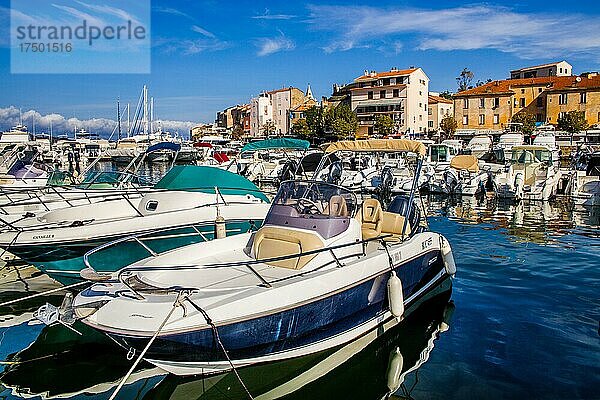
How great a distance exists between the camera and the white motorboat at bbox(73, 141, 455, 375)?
5391 millimetres

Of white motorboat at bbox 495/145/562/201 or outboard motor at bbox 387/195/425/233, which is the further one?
white motorboat at bbox 495/145/562/201

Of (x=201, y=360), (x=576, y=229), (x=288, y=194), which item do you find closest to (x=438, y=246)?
(x=288, y=194)

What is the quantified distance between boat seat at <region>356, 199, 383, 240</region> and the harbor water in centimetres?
141

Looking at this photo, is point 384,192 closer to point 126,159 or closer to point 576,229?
point 576,229

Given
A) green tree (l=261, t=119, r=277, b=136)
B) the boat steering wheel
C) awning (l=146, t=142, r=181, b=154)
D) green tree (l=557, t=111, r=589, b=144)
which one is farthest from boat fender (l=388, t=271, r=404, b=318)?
green tree (l=261, t=119, r=277, b=136)

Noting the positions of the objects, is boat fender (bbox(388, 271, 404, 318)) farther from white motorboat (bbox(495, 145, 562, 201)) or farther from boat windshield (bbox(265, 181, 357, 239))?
white motorboat (bbox(495, 145, 562, 201))

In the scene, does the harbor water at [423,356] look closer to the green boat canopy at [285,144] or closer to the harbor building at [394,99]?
the green boat canopy at [285,144]

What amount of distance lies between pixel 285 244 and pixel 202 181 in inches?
188

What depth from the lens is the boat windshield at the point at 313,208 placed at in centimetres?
717

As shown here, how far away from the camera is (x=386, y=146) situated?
9.66m

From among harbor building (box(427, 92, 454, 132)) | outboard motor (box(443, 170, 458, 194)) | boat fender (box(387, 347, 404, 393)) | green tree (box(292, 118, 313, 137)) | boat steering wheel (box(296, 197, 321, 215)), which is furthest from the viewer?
harbor building (box(427, 92, 454, 132))

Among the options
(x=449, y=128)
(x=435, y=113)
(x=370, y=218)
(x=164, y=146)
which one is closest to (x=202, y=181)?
(x=370, y=218)

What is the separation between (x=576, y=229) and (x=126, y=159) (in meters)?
45.7

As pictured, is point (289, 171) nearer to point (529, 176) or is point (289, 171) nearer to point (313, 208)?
point (313, 208)
